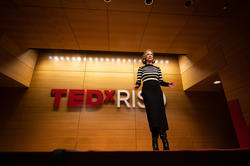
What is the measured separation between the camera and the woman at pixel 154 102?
1896 millimetres

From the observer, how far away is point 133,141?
3910 millimetres

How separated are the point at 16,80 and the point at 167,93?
4.85 metres

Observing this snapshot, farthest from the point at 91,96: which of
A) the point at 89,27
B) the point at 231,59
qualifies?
the point at 231,59

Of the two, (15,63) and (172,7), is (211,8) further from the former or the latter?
(15,63)

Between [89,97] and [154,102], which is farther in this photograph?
[89,97]

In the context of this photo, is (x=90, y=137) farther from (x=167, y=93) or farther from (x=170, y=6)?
(x=170, y=6)

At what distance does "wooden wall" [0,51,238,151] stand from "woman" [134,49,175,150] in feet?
7.28

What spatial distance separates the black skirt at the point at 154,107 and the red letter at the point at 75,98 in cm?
277

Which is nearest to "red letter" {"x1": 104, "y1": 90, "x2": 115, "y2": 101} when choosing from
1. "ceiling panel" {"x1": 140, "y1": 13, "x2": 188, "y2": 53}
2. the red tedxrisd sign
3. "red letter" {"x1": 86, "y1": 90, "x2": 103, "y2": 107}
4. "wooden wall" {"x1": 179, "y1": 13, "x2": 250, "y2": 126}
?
the red tedxrisd sign

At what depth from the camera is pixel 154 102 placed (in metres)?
2.02

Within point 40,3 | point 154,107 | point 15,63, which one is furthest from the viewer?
point 15,63
